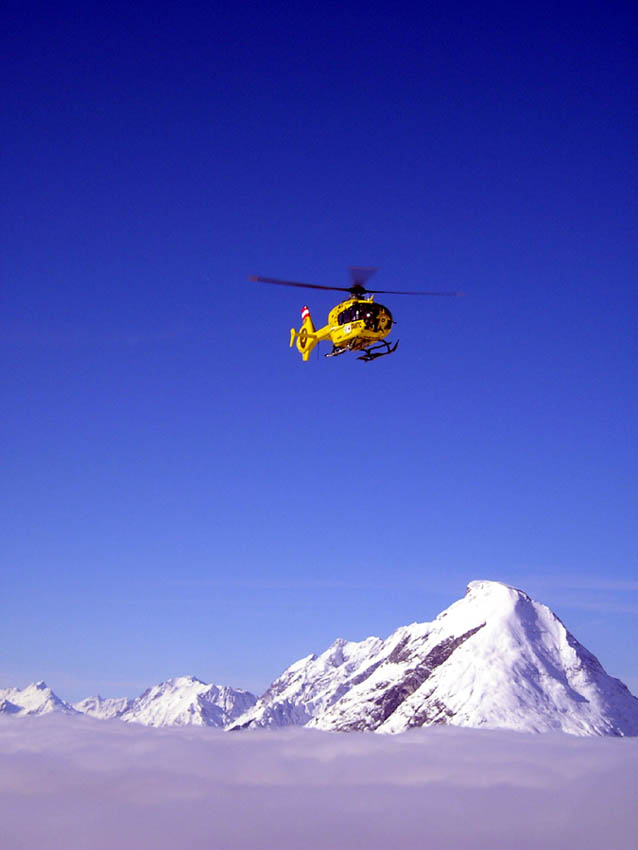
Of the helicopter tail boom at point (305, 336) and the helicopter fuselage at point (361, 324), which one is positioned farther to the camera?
the helicopter tail boom at point (305, 336)

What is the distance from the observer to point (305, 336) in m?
116

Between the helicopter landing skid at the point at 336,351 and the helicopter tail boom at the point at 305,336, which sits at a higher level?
the helicopter tail boom at the point at 305,336

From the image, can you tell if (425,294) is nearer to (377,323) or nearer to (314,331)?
(377,323)

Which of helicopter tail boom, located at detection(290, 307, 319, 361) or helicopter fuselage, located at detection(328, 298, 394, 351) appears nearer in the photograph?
helicopter fuselage, located at detection(328, 298, 394, 351)

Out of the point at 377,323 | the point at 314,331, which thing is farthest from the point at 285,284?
the point at 314,331

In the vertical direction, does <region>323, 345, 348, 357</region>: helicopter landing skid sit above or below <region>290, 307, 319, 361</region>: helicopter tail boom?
below

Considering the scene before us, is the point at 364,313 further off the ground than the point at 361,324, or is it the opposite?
the point at 364,313

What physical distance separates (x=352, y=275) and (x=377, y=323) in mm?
12079

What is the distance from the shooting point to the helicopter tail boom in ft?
375

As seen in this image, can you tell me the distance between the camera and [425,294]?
92250 millimetres

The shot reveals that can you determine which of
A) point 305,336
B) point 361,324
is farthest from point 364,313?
point 305,336

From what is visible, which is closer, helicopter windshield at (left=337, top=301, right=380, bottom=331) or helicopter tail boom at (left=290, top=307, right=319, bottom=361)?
helicopter windshield at (left=337, top=301, right=380, bottom=331)

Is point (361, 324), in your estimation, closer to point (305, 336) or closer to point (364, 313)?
A: point (364, 313)

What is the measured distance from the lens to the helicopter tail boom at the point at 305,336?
114 meters
